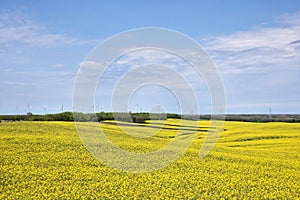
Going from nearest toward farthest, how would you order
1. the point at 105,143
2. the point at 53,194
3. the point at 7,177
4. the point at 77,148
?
the point at 53,194
the point at 7,177
the point at 77,148
the point at 105,143

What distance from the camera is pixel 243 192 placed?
14250mm

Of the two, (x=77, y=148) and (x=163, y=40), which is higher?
(x=163, y=40)

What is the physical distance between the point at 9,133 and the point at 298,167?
51.1 ft

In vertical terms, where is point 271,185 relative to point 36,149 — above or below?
below

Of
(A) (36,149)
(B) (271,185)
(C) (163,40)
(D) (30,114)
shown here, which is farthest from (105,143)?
(D) (30,114)

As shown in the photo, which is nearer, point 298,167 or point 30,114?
point 298,167

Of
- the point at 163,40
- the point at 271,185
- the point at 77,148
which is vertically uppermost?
the point at 163,40

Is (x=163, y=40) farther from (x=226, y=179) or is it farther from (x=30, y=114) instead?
(x=30, y=114)

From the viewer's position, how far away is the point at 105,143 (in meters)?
22.0

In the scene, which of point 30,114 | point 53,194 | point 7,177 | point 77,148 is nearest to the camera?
point 53,194

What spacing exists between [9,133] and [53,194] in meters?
10.9

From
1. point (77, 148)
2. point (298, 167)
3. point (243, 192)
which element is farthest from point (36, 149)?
point (298, 167)

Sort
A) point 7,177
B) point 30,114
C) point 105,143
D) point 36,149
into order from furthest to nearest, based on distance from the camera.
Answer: point 30,114 < point 105,143 < point 36,149 < point 7,177

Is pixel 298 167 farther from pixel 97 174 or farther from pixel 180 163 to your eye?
pixel 97 174
